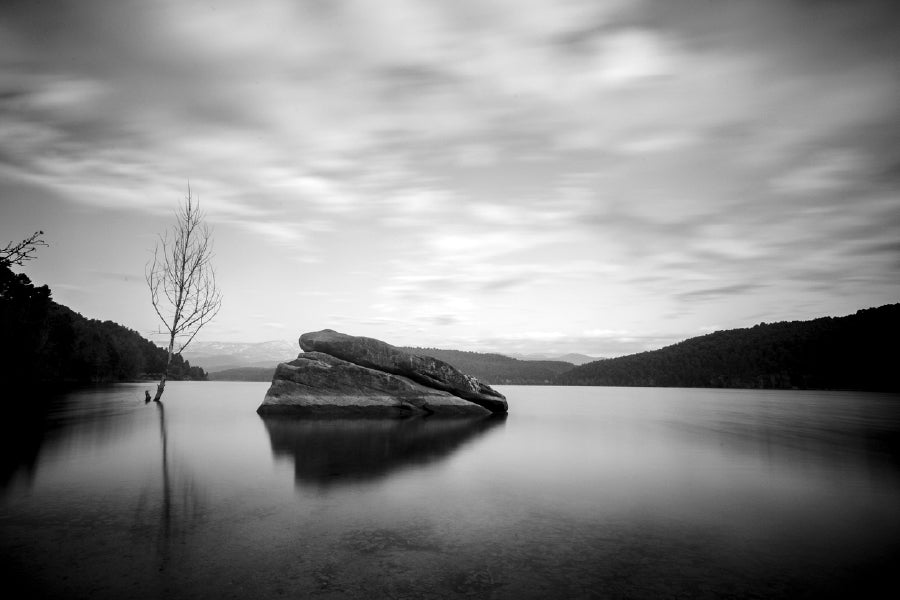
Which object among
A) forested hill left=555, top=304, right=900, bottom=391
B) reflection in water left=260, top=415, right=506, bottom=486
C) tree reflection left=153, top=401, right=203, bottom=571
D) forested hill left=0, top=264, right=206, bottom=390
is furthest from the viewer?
forested hill left=555, top=304, right=900, bottom=391

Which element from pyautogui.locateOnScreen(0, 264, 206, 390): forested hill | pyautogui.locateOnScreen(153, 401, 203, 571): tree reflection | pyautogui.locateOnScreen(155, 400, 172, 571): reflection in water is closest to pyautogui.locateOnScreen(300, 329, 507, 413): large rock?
pyautogui.locateOnScreen(155, 400, 172, 571): reflection in water

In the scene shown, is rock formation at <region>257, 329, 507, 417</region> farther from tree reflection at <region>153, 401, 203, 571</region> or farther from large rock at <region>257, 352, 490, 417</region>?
tree reflection at <region>153, 401, 203, 571</region>

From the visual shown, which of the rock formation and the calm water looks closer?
the calm water

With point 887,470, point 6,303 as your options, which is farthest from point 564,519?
point 6,303

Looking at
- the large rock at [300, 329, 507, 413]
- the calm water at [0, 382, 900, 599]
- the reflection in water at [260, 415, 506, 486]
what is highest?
the large rock at [300, 329, 507, 413]

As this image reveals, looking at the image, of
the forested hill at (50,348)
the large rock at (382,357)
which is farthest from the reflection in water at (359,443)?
the forested hill at (50,348)

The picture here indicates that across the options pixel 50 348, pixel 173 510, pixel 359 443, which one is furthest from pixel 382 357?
pixel 50 348

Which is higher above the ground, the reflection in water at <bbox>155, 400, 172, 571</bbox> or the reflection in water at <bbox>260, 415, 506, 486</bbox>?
the reflection in water at <bbox>155, 400, 172, 571</bbox>

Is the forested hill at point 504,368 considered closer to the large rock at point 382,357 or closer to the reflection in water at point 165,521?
the large rock at point 382,357

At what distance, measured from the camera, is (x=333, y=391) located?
78.5 ft

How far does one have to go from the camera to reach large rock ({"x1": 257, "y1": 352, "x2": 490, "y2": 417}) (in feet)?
77.3

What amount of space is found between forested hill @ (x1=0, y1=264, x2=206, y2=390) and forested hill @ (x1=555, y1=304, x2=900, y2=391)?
14025 centimetres

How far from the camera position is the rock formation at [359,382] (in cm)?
2367

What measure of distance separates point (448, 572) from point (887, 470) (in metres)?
13.3
